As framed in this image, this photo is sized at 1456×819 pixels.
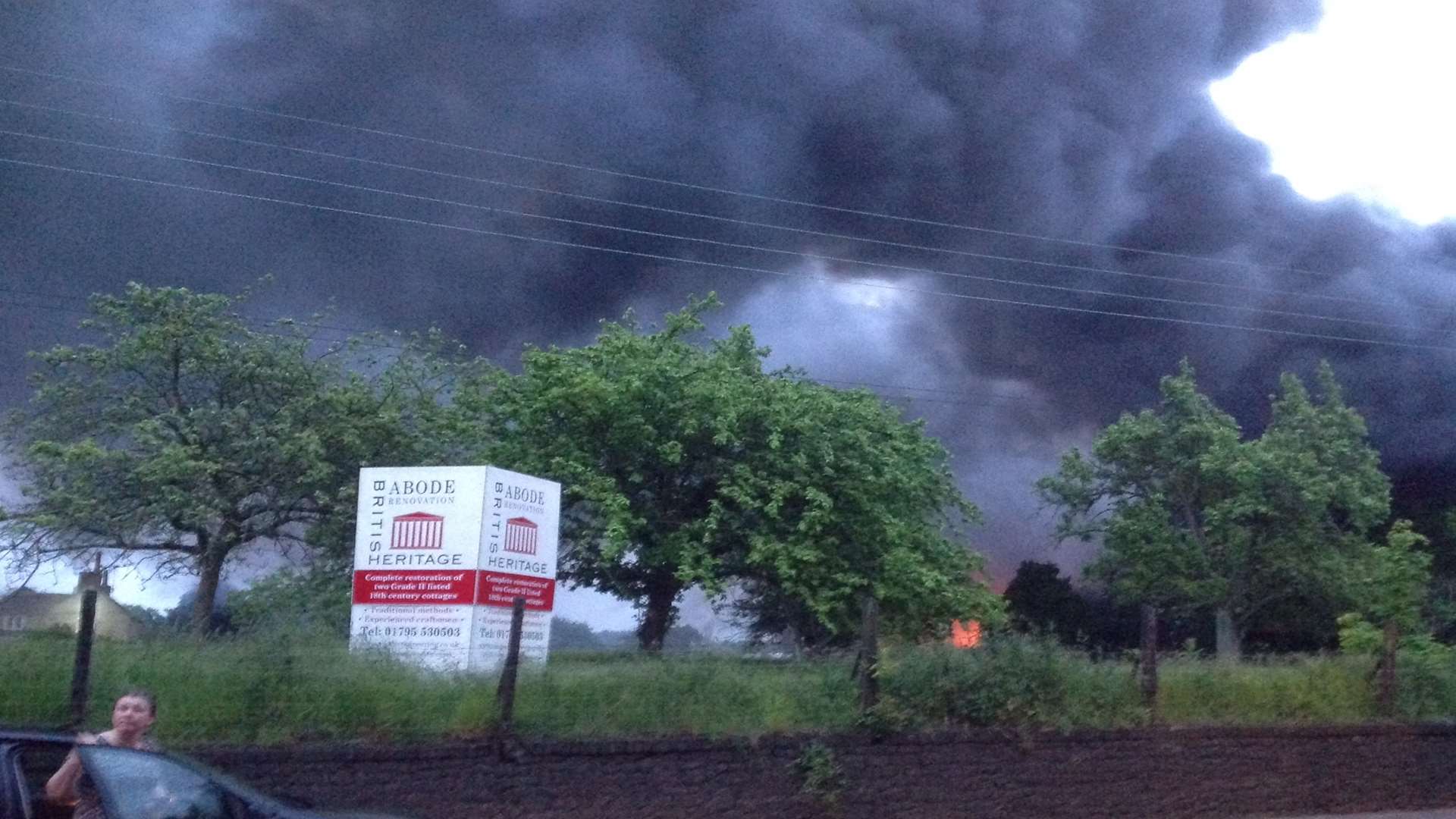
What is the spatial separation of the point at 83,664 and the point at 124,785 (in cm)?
393

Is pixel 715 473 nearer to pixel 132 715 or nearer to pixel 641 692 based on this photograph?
pixel 641 692

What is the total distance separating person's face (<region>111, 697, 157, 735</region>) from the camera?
22.4 ft

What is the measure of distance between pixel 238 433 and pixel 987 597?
1573 centimetres

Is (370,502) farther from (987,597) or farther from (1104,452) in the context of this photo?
(1104,452)

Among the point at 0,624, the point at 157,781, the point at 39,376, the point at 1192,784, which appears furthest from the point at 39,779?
the point at 39,376

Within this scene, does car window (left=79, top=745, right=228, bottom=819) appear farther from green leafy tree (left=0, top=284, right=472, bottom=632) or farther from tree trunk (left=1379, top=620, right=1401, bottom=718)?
green leafy tree (left=0, top=284, right=472, bottom=632)

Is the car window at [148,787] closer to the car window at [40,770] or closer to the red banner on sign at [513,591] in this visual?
the car window at [40,770]

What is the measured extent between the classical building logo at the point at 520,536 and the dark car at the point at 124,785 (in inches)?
298

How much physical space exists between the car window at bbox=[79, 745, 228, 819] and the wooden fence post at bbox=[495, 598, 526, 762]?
4491 millimetres

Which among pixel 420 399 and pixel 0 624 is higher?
pixel 420 399

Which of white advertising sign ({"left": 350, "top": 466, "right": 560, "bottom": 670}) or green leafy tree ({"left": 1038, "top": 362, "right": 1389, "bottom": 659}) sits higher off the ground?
green leafy tree ({"left": 1038, "top": 362, "right": 1389, "bottom": 659})

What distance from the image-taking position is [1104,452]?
127 feet

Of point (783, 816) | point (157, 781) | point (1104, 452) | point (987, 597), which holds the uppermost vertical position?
point (1104, 452)

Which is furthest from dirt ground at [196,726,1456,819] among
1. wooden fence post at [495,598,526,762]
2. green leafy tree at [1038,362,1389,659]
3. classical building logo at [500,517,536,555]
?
green leafy tree at [1038,362,1389,659]
